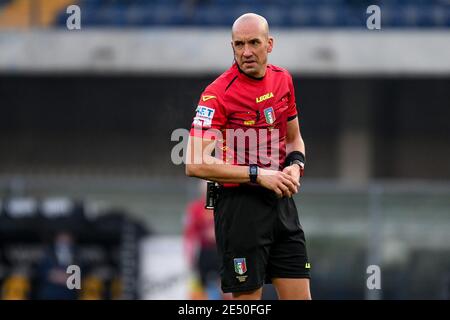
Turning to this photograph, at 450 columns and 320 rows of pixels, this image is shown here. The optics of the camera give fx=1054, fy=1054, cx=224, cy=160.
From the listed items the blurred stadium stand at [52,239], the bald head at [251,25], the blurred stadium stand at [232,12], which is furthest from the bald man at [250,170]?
the blurred stadium stand at [232,12]

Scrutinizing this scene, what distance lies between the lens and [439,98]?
15766mm

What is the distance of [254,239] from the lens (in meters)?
5.66

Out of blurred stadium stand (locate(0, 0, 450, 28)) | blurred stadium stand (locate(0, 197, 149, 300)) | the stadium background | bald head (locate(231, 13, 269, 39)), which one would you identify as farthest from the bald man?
blurred stadium stand (locate(0, 0, 450, 28))

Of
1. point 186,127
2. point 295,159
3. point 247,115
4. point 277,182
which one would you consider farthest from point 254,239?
point 186,127

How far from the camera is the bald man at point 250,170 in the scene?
5.57 meters

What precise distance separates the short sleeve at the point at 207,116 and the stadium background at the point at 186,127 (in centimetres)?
651

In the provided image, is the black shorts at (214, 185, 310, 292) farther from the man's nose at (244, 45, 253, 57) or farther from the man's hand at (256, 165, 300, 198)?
the man's nose at (244, 45, 253, 57)

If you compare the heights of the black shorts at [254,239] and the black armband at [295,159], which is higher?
the black armband at [295,159]

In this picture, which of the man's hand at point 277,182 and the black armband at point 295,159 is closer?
the man's hand at point 277,182

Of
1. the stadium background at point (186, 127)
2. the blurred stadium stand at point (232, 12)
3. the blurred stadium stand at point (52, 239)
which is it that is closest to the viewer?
the stadium background at point (186, 127)

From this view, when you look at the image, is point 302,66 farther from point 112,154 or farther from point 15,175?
point 15,175

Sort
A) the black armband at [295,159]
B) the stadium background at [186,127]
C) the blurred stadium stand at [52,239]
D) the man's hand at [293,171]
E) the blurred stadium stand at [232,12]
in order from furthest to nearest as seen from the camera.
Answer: the blurred stadium stand at [232,12] < the blurred stadium stand at [52,239] < the stadium background at [186,127] < the black armband at [295,159] < the man's hand at [293,171]

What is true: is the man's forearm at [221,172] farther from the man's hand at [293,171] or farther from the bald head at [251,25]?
the bald head at [251,25]
